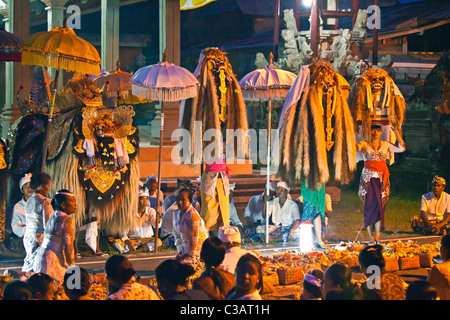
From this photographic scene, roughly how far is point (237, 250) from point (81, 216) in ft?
9.77

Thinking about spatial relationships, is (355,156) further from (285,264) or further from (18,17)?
(18,17)

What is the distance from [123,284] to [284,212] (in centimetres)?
578

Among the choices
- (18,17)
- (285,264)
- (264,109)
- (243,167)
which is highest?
(18,17)

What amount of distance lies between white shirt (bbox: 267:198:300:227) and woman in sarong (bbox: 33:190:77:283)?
4.51m

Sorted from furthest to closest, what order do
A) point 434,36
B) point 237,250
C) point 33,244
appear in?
point 434,36
point 33,244
point 237,250

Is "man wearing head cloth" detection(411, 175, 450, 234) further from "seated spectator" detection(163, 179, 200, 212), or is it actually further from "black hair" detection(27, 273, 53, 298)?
"black hair" detection(27, 273, 53, 298)

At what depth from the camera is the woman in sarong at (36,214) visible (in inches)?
301

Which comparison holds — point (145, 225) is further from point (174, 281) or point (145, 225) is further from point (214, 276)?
point (174, 281)

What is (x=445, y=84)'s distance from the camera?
57.3ft

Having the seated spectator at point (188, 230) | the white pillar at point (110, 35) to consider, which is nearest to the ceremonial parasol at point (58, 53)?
the seated spectator at point (188, 230)

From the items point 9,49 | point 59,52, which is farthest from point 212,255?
point 9,49

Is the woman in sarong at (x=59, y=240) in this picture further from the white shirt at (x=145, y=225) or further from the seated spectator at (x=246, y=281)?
the white shirt at (x=145, y=225)

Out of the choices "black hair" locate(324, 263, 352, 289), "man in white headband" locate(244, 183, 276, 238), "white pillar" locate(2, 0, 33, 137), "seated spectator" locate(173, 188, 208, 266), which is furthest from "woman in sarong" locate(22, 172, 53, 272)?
"white pillar" locate(2, 0, 33, 137)
